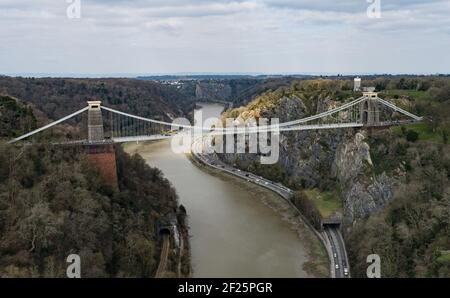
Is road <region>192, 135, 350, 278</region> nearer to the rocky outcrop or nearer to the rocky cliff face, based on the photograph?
the rocky cliff face

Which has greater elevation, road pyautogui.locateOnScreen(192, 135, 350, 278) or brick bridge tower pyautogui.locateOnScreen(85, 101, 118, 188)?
brick bridge tower pyautogui.locateOnScreen(85, 101, 118, 188)

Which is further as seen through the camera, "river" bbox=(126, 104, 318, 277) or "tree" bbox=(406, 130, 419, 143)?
"tree" bbox=(406, 130, 419, 143)

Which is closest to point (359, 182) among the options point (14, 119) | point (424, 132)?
point (424, 132)

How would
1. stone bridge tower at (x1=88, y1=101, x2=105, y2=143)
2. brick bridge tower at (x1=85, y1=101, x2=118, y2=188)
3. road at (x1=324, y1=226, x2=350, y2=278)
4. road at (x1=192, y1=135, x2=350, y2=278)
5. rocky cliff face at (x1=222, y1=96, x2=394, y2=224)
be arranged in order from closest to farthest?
1. road at (x1=324, y1=226, x2=350, y2=278)
2. road at (x1=192, y1=135, x2=350, y2=278)
3. brick bridge tower at (x1=85, y1=101, x2=118, y2=188)
4. stone bridge tower at (x1=88, y1=101, x2=105, y2=143)
5. rocky cliff face at (x1=222, y1=96, x2=394, y2=224)

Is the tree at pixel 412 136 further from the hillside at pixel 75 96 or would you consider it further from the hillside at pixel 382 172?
the hillside at pixel 75 96

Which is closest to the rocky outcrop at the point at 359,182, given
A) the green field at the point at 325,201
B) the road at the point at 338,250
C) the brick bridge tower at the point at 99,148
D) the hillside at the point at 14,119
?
the green field at the point at 325,201

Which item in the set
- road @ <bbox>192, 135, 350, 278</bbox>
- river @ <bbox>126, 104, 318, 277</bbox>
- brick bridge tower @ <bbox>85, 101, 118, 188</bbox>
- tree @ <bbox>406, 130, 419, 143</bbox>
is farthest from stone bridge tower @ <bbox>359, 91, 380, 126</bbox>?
brick bridge tower @ <bbox>85, 101, 118, 188</bbox>
